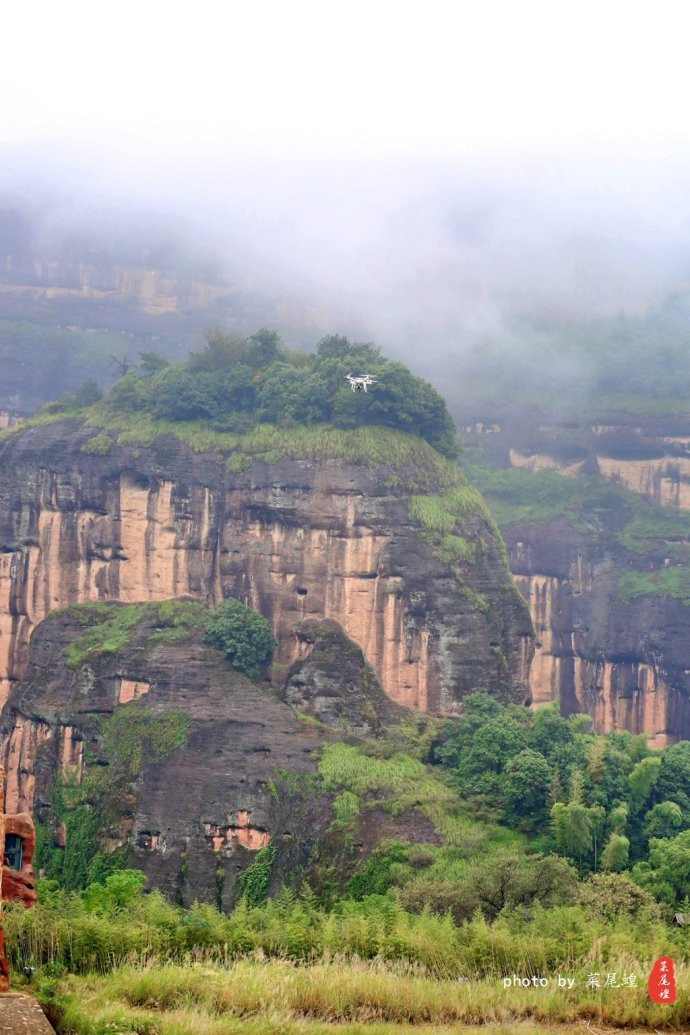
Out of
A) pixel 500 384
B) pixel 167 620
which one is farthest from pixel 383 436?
pixel 500 384

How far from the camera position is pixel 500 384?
278 ft

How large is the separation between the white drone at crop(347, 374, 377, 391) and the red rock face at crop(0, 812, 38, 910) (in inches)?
945

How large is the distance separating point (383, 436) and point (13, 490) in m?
12.1

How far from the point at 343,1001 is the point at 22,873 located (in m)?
10.3

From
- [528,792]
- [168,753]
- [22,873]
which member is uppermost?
[168,753]

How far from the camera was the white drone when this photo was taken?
184 feet

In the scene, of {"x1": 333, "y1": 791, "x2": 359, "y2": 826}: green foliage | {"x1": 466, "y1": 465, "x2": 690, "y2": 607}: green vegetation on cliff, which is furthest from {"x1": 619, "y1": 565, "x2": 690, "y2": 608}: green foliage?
{"x1": 333, "y1": 791, "x2": 359, "y2": 826}: green foliage

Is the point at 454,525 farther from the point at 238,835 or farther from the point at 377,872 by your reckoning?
the point at 377,872

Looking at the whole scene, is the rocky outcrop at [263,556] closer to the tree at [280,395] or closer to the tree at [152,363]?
the tree at [280,395]

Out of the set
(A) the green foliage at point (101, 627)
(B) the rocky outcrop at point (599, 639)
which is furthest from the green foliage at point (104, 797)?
(B) the rocky outcrop at point (599, 639)

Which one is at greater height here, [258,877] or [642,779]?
[642,779]

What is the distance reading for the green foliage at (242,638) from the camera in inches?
2052

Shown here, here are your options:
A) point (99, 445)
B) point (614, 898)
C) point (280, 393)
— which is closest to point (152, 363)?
point (99, 445)

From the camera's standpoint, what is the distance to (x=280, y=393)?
191ft
